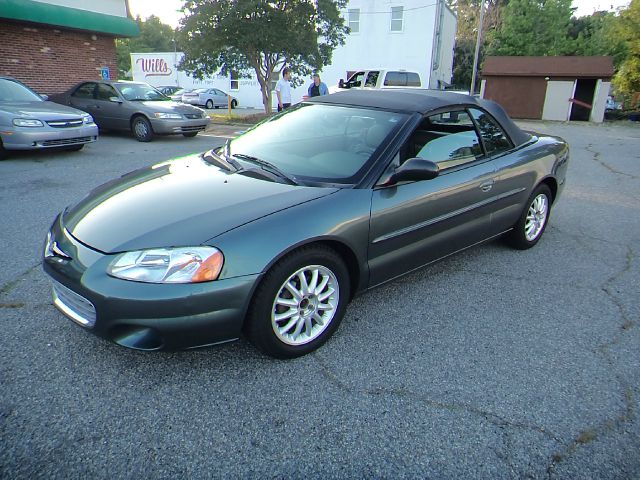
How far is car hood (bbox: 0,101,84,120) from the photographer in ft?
25.8

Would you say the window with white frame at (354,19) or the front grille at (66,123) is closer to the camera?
the front grille at (66,123)

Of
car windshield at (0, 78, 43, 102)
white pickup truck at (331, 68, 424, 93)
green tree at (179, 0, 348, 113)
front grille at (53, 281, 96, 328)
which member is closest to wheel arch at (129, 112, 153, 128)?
car windshield at (0, 78, 43, 102)

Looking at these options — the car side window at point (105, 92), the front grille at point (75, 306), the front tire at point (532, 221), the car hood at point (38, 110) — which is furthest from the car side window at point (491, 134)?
the car side window at point (105, 92)

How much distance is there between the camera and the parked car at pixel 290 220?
7.28 feet

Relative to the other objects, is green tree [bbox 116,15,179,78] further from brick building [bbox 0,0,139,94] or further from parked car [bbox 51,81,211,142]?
parked car [bbox 51,81,211,142]

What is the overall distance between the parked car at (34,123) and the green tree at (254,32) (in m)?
7.15

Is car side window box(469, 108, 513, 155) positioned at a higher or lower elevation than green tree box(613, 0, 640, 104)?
lower

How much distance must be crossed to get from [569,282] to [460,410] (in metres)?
2.05

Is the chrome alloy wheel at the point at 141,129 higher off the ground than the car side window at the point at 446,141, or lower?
lower

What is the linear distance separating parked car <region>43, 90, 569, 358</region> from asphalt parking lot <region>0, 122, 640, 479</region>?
30 centimetres

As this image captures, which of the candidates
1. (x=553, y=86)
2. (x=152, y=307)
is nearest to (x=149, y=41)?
(x=553, y=86)

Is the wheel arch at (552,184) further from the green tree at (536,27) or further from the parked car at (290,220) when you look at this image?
the green tree at (536,27)

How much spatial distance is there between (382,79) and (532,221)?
13691 mm

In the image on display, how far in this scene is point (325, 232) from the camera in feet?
8.29
